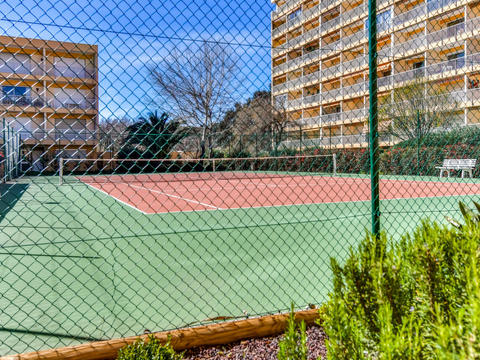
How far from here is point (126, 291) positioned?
9.12 feet

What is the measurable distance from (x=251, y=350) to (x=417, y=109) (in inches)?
565

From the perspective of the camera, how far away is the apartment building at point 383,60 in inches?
662

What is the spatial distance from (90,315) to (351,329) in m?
1.81

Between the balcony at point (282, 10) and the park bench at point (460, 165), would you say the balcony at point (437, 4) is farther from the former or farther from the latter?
the park bench at point (460, 165)

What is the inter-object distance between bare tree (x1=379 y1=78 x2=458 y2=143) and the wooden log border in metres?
13.8

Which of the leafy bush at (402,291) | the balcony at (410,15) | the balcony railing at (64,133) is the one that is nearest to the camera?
the leafy bush at (402,291)

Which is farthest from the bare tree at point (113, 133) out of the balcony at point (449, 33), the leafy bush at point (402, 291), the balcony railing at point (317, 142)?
the balcony at point (449, 33)

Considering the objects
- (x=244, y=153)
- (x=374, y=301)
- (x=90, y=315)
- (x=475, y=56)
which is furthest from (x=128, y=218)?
(x=475, y=56)

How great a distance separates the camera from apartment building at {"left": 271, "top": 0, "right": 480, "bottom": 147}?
16811mm

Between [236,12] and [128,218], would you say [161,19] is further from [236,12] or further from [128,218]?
[128,218]

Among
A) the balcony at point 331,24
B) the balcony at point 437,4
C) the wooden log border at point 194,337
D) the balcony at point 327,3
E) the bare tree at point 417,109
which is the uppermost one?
the balcony at point 327,3

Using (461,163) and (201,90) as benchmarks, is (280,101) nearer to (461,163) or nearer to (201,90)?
(461,163)

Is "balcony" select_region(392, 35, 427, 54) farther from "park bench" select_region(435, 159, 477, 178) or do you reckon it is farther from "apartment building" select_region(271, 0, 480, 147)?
"park bench" select_region(435, 159, 477, 178)

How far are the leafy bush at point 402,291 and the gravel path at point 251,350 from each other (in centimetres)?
75
